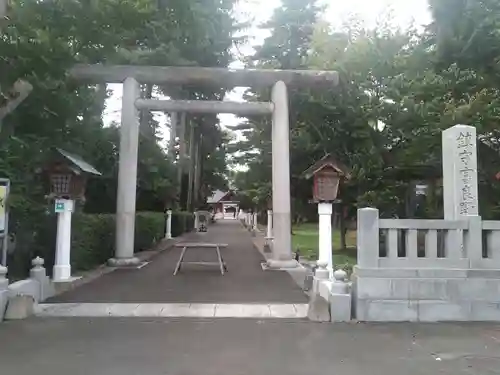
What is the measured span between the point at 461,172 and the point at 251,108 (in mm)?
9003

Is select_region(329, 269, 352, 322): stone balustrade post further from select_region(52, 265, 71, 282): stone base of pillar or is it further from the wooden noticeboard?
select_region(52, 265, 71, 282): stone base of pillar

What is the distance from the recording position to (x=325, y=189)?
11.4m

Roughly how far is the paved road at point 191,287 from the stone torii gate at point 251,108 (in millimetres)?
1080

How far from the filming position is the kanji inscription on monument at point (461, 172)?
28.2 ft

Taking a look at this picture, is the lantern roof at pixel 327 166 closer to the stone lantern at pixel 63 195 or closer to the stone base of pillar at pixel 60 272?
the stone lantern at pixel 63 195

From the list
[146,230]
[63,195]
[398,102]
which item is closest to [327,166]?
[63,195]

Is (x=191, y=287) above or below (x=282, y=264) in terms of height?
below

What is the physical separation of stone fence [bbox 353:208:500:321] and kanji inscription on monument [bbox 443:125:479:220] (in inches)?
18.8

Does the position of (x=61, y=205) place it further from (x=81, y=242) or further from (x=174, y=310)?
(x=174, y=310)

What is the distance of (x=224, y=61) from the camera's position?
27.6 metres

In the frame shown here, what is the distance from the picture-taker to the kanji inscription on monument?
8602mm

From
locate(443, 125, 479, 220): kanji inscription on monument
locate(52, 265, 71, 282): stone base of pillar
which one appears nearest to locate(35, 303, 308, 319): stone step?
locate(52, 265, 71, 282): stone base of pillar

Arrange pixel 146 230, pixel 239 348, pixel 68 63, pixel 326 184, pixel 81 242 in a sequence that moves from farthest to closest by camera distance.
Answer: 1. pixel 146 230
2. pixel 81 242
3. pixel 326 184
4. pixel 68 63
5. pixel 239 348

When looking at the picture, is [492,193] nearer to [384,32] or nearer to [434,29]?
[434,29]
